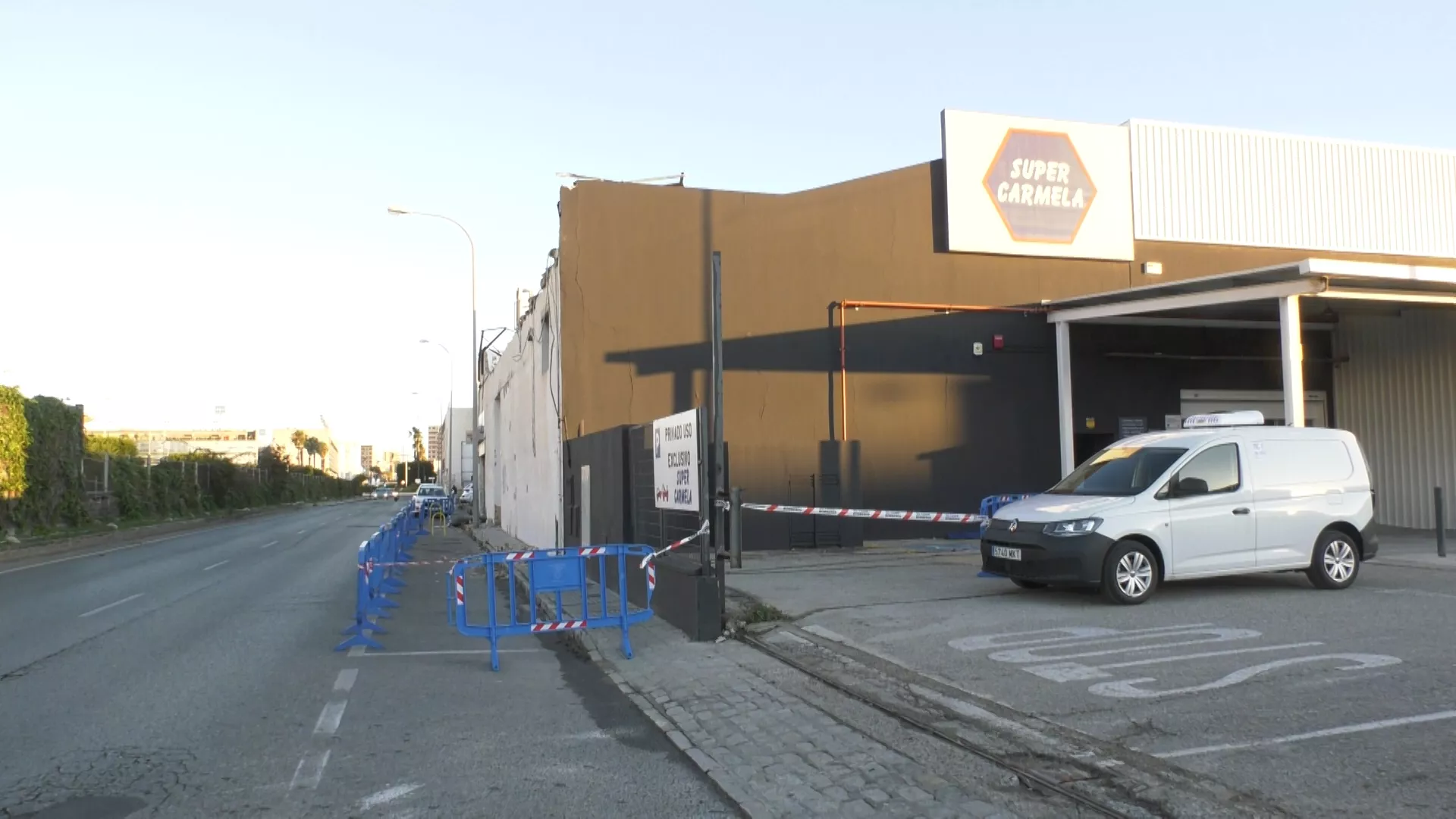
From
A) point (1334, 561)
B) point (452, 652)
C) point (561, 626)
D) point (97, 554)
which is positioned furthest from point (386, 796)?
point (97, 554)

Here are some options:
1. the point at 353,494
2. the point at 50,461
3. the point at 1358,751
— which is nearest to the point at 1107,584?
the point at 1358,751

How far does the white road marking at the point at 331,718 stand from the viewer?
7188 millimetres

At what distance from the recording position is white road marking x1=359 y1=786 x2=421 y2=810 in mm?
5578

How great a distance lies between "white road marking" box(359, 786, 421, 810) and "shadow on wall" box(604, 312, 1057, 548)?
1311 cm

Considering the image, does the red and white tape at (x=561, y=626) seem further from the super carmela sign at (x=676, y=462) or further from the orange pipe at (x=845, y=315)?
the orange pipe at (x=845, y=315)

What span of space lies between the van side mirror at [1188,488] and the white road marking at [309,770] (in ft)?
28.6

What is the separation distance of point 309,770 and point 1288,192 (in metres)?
23.3

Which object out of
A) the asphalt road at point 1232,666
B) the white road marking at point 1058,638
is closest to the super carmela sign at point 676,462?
the asphalt road at point 1232,666

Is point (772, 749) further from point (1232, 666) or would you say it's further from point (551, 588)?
point (551, 588)

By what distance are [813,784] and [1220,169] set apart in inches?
822

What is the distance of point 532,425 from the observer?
25.7m

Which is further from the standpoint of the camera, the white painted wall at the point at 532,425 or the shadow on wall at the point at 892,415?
the white painted wall at the point at 532,425

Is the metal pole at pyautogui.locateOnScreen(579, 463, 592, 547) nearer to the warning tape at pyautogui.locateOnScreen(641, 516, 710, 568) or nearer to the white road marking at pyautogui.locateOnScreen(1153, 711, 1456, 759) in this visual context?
the warning tape at pyautogui.locateOnScreen(641, 516, 710, 568)

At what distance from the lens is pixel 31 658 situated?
10109mm
